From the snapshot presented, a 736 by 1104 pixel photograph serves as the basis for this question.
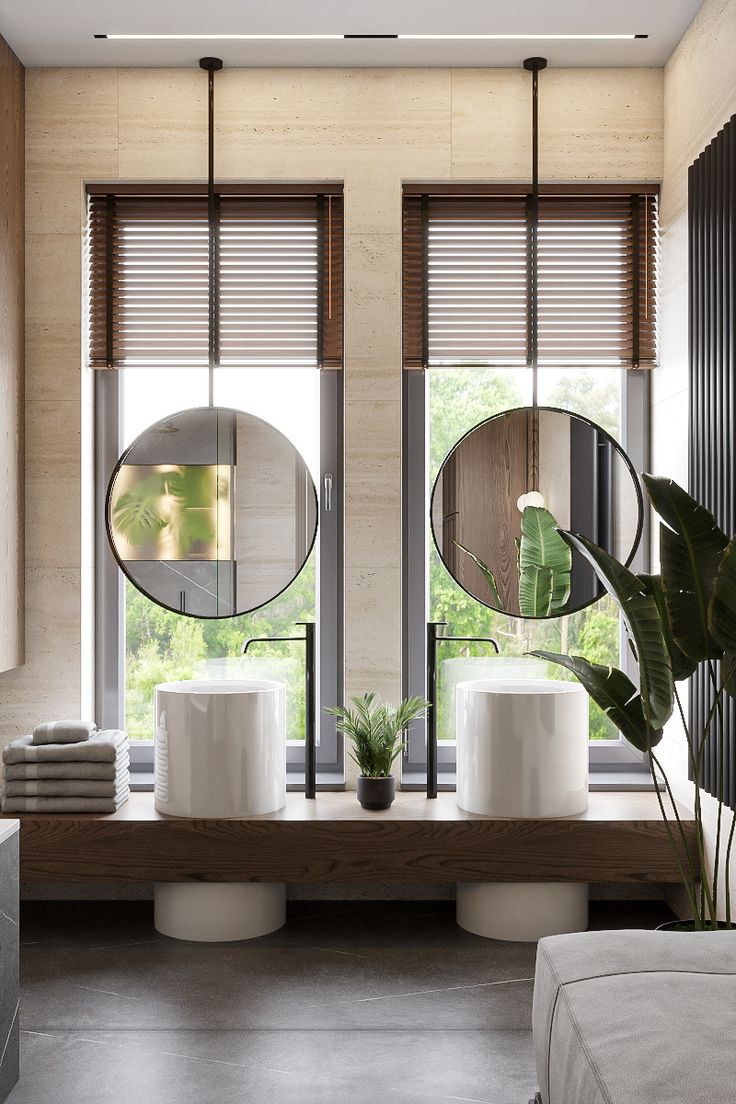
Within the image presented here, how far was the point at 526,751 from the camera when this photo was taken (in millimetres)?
2412

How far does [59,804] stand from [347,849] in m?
0.74

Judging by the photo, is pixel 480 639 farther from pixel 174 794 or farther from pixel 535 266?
pixel 535 266

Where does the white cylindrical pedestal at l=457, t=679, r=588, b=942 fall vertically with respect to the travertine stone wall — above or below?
below

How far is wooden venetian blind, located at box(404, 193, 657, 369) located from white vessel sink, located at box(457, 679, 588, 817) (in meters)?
1.01

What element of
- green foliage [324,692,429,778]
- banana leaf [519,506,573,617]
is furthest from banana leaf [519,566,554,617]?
green foliage [324,692,429,778]

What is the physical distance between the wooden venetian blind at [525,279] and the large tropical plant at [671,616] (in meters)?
1.10

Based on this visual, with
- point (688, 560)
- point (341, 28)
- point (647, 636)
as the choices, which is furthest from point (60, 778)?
point (341, 28)

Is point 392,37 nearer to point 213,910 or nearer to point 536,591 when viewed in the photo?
point 536,591

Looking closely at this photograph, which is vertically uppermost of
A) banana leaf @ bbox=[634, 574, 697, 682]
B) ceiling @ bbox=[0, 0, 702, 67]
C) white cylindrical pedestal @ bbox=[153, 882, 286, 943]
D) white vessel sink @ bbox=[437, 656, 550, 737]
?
ceiling @ bbox=[0, 0, 702, 67]

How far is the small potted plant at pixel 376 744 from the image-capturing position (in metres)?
2.54

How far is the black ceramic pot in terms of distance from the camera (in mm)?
2529

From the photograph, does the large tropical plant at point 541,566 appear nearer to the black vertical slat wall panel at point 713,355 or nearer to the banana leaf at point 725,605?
the black vertical slat wall panel at point 713,355

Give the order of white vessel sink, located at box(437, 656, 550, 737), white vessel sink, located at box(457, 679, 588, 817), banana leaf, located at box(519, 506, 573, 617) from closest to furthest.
Answer: white vessel sink, located at box(457, 679, 588, 817) → banana leaf, located at box(519, 506, 573, 617) → white vessel sink, located at box(437, 656, 550, 737)

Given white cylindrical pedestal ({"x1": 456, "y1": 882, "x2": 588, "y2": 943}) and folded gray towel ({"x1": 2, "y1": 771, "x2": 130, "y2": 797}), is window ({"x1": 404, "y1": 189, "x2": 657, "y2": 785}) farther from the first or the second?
folded gray towel ({"x1": 2, "y1": 771, "x2": 130, "y2": 797})
